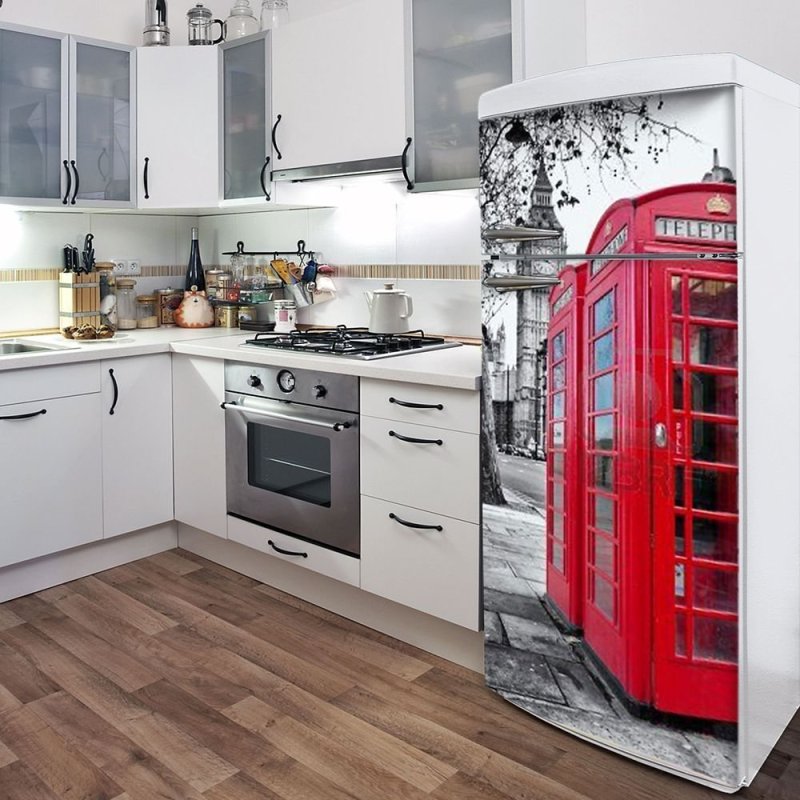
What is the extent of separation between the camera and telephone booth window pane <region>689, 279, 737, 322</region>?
1.87 m

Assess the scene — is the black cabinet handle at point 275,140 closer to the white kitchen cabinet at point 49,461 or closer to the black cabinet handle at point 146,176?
the black cabinet handle at point 146,176

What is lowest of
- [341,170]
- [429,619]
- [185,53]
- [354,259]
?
[429,619]

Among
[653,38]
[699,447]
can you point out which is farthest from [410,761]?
[653,38]

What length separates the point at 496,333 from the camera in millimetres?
2264

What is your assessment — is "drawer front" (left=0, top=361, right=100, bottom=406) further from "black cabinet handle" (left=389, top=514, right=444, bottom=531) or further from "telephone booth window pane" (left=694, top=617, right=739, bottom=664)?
"telephone booth window pane" (left=694, top=617, right=739, bottom=664)

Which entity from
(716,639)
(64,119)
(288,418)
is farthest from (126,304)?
(716,639)

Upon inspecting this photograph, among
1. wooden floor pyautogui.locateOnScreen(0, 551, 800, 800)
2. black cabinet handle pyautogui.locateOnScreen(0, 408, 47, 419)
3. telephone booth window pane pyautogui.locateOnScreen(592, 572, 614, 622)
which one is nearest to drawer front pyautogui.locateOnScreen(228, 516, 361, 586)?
wooden floor pyautogui.locateOnScreen(0, 551, 800, 800)

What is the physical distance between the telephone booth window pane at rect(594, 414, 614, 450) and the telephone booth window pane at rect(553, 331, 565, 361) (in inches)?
7.2

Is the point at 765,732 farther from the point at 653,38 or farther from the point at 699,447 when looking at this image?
the point at 653,38

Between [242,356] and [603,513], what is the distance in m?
1.50

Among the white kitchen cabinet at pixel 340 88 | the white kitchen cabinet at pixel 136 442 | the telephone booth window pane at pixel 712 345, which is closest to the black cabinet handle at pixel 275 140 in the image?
the white kitchen cabinet at pixel 340 88

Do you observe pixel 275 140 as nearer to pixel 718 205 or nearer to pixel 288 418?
pixel 288 418

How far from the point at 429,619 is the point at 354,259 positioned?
1546 millimetres

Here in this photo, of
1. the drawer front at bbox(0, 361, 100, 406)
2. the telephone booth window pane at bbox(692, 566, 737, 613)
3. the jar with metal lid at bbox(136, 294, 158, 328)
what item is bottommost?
the telephone booth window pane at bbox(692, 566, 737, 613)
